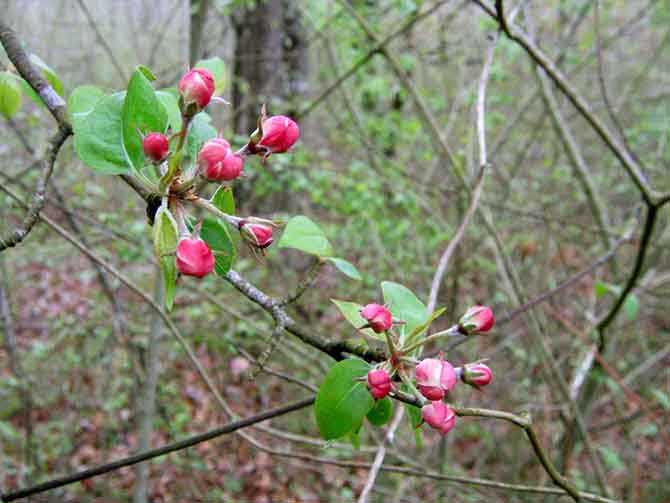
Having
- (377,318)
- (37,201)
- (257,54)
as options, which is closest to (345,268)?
(377,318)

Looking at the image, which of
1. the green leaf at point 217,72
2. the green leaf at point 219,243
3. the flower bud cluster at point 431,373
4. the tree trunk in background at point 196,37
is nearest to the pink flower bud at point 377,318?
the flower bud cluster at point 431,373

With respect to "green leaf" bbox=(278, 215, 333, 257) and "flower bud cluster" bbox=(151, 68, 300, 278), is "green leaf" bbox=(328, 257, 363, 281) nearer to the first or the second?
"green leaf" bbox=(278, 215, 333, 257)

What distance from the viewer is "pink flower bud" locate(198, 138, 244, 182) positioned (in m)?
0.75

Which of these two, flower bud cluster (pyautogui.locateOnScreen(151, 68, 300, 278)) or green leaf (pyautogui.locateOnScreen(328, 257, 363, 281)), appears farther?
green leaf (pyautogui.locateOnScreen(328, 257, 363, 281))

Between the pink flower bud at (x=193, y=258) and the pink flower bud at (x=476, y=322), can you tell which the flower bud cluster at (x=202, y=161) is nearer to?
the pink flower bud at (x=193, y=258)

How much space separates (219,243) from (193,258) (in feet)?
0.52

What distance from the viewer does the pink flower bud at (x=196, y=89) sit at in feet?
2.41

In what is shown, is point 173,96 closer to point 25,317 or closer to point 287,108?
point 287,108

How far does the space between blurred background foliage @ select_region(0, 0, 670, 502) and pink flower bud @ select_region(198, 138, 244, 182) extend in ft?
6.73

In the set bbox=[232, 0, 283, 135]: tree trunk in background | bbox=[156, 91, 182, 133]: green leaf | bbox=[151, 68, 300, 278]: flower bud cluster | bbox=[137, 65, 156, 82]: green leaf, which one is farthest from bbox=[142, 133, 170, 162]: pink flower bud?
bbox=[232, 0, 283, 135]: tree trunk in background

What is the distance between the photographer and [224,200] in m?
0.87

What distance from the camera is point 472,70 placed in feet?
18.8

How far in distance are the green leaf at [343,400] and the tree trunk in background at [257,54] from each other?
3800mm

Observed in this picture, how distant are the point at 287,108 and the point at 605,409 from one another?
13.0ft
